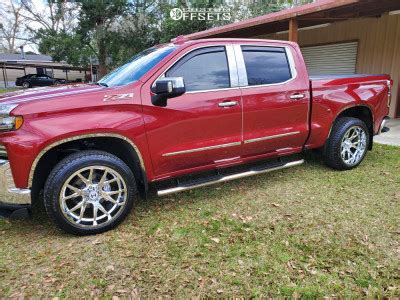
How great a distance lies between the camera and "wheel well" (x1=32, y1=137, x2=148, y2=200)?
11.1ft

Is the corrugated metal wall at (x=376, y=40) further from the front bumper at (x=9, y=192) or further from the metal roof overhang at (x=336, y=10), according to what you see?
the front bumper at (x=9, y=192)

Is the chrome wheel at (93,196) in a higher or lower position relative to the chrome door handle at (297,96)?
lower

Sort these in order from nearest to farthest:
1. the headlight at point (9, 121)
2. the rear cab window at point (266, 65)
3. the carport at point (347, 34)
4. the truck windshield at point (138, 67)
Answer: the headlight at point (9, 121), the truck windshield at point (138, 67), the rear cab window at point (266, 65), the carport at point (347, 34)

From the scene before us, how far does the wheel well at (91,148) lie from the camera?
3.39 meters

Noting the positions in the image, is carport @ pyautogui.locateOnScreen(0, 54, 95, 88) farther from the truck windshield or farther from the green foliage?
the truck windshield

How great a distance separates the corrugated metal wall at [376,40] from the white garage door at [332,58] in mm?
229

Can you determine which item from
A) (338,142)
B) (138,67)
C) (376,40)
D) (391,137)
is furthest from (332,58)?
(138,67)

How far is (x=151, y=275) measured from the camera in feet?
9.25

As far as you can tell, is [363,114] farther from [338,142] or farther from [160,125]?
[160,125]

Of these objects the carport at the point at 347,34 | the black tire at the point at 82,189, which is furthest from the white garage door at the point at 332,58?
the black tire at the point at 82,189

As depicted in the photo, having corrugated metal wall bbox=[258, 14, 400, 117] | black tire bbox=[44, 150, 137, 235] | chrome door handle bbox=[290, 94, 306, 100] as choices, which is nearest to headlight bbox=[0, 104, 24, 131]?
black tire bbox=[44, 150, 137, 235]

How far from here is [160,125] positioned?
358 cm

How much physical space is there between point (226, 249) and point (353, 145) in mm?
3151

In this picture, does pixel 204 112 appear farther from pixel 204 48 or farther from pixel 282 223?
pixel 282 223
